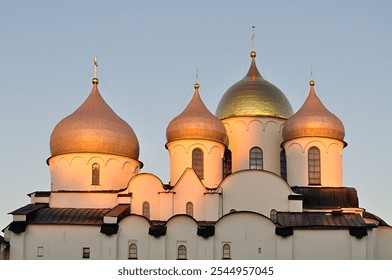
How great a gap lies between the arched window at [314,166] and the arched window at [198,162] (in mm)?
4796

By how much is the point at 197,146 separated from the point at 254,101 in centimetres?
460

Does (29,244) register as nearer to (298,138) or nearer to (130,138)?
(130,138)

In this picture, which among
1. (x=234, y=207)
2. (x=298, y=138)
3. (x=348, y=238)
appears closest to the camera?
(x=348, y=238)

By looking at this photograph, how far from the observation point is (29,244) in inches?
1571

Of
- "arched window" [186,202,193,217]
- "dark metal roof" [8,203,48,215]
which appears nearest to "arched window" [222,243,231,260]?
"arched window" [186,202,193,217]

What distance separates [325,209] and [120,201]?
28.6ft

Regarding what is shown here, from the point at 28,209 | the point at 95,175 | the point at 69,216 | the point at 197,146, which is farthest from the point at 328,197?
the point at 28,209

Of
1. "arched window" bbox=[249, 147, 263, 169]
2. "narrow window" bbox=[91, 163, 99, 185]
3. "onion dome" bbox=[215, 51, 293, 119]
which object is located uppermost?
"onion dome" bbox=[215, 51, 293, 119]

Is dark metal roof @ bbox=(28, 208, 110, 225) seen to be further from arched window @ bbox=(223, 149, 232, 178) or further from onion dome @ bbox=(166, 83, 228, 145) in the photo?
arched window @ bbox=(223, 149, 232, 178)

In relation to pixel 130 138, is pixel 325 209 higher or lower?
lower

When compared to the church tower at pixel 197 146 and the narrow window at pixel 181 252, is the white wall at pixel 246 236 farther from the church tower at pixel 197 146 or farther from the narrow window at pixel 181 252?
the church tower at pixel 197 146

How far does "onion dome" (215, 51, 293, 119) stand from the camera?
46406mm

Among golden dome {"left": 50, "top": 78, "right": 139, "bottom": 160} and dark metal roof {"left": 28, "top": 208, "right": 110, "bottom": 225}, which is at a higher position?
golden dome {"left": 50, "top": 78, "right": 139, "bottom": 160}

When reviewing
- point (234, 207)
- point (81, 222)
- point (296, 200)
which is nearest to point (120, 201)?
point (81, 222)
